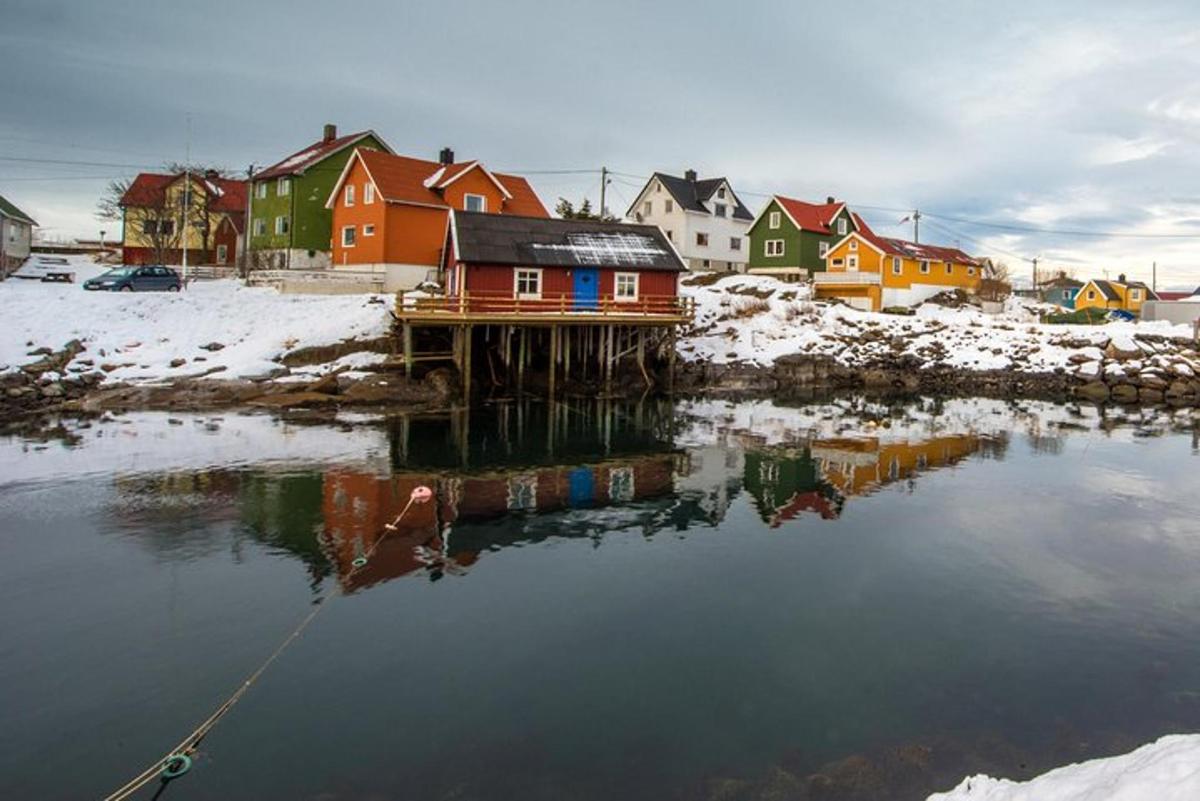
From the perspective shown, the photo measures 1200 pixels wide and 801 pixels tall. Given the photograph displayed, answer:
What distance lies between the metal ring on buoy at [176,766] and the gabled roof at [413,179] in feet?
126

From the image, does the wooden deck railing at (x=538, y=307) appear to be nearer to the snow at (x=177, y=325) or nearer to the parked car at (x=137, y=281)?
the snow at (x=177, y=325)

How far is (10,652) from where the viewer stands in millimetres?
10391

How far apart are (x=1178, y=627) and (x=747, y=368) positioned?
3100 cm

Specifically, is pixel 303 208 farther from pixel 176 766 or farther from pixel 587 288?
pixel 176 766

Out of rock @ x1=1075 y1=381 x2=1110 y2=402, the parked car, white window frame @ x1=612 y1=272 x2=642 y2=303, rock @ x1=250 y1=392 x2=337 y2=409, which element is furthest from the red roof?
rock @ x1=1075 y1=381 x2=1110 y2=402

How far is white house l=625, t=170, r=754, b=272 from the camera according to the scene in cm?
5934

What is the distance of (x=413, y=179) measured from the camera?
151 feet

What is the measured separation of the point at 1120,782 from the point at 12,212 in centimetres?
6555

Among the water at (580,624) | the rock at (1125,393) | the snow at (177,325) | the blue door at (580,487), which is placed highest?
the snow at (177,325)

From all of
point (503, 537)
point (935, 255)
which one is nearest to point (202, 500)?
point (503, 537)

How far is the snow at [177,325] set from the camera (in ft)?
108

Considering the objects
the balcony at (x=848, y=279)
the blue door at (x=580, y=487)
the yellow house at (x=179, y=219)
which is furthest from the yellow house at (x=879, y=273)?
the yellow house at (x=179, y=219)

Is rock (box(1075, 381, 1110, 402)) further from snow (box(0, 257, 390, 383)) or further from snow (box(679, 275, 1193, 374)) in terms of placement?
snow (box(0, 257, 390, 383))

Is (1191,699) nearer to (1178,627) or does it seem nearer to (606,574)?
(1178,627)
